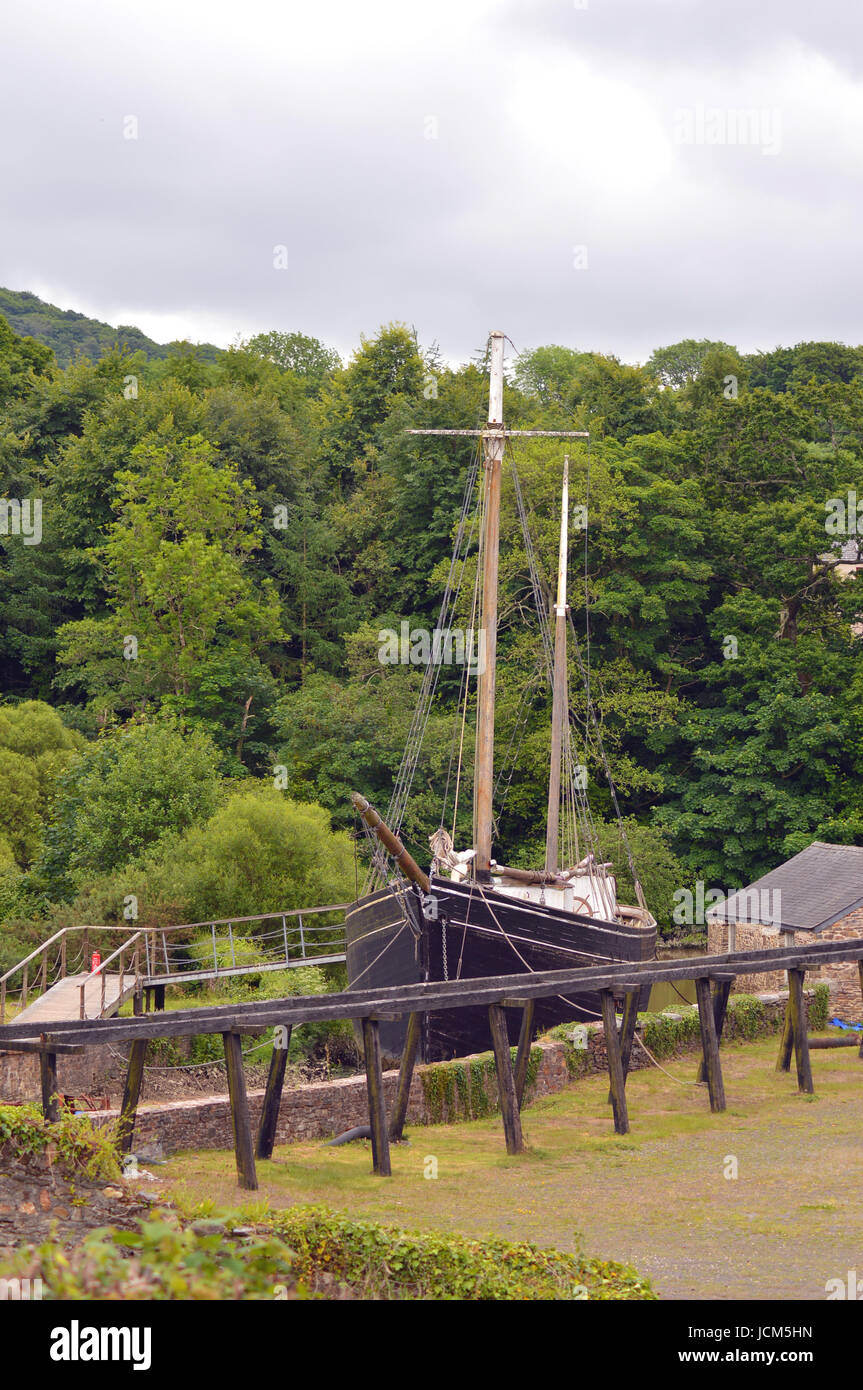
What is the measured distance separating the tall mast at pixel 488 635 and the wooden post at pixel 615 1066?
18.3 feet

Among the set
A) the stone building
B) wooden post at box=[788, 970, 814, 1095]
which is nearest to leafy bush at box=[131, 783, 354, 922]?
the stone building

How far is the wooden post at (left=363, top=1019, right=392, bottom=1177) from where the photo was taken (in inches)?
543

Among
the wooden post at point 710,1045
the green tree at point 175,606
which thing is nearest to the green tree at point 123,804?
the green tree at point 175,606

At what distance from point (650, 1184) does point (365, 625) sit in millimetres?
32784

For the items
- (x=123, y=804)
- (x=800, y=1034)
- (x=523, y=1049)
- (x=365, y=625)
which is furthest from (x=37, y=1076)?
(x=365, y=625)

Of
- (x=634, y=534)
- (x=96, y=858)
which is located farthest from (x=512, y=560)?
(x=96, y=858)

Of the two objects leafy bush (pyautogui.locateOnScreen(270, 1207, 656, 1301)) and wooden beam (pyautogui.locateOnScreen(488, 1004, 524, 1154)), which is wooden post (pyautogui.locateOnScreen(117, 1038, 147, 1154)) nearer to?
wooden beam (pyautogui.locateOnScreen(488, 1004, 524, 1154))

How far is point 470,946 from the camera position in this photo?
20.6m

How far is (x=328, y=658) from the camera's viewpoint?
4834 centimetres

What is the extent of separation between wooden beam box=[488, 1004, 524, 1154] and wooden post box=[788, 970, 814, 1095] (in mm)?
5089

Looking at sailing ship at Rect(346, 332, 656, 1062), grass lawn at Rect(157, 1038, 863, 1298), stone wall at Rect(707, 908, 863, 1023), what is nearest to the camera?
grass lawn at Rect(157, 1038, 863, 1298)

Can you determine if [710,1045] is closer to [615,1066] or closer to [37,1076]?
[615,1066]

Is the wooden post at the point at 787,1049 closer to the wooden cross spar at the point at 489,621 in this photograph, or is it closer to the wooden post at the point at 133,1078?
the wooden cross spar at the point at 489,621
